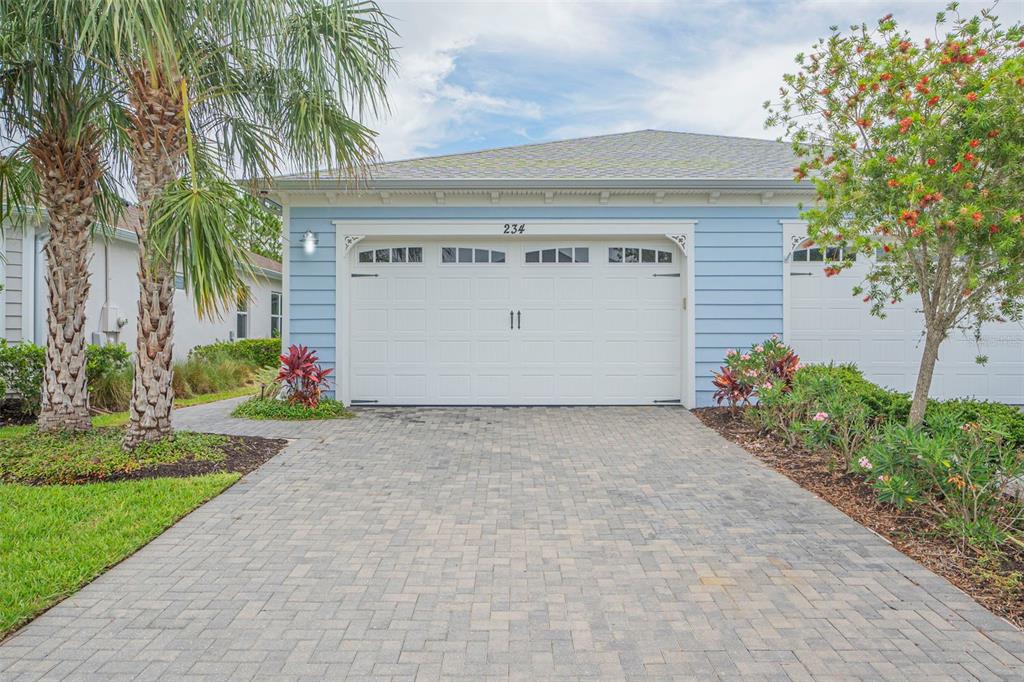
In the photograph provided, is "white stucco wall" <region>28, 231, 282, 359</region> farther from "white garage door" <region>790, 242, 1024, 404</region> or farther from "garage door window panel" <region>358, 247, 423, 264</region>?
"white garage door" <region>790, 242, 1024, 404</region>

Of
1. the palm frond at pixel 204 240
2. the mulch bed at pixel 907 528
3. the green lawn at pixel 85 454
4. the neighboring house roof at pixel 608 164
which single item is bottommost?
the mulch bed at pixel 907 528

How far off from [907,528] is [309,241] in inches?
300

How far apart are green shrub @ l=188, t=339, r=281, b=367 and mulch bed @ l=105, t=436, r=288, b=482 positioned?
5881 millimetres

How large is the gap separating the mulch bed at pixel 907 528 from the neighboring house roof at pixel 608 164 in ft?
13.1

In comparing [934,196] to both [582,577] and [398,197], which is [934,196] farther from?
[398,197]

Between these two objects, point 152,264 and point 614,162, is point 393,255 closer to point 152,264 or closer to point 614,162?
point 614,162

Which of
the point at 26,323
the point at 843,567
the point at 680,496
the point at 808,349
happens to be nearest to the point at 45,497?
the point at 680,496

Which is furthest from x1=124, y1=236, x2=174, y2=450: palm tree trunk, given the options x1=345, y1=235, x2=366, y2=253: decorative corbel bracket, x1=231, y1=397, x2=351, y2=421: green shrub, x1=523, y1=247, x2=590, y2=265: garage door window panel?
x1=523, y1=247, x2=590, y2=265: garage door window panel

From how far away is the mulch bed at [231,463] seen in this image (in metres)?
5.14

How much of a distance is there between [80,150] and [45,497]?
3.51 m

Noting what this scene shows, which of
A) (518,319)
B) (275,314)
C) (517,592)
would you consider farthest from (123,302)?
(517,592)

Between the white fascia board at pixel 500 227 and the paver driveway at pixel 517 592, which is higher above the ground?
the white fascia board at pixel 500 227

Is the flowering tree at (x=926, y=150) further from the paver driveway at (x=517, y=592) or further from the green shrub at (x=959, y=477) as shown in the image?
the paver driveway at (x=517, y=592)

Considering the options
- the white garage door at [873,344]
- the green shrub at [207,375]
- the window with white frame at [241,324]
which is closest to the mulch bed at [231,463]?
the green shrub at [207,375]
